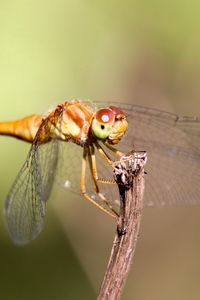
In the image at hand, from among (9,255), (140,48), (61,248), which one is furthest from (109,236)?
(140,48)

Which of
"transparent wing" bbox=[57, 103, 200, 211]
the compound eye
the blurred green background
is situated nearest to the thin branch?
the compound eye

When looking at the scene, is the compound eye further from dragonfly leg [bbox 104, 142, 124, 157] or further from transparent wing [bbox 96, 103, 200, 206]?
transparent wing [bbox 96, 103, 200, 206]

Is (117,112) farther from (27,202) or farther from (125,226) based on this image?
(125,226)

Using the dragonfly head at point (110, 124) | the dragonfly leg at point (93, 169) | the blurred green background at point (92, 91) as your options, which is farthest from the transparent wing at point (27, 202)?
the blurred green background at point (92, 91)

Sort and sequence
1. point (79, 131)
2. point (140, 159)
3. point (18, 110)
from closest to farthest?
point (140, 159) < point (79, 131) < point (18, 110)

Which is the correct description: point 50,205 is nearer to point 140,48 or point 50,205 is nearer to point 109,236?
point 109,236

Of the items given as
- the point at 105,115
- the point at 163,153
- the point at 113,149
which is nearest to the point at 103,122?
the point at 105,115

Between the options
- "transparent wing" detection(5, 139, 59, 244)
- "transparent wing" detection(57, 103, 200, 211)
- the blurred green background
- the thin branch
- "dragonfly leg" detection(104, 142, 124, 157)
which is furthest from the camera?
the blurred green background

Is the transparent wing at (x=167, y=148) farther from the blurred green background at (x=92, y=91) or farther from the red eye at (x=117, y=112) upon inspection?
the blurred green background at (x=92, y=91)
